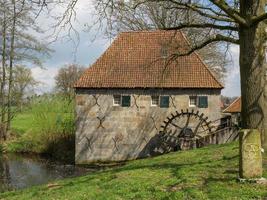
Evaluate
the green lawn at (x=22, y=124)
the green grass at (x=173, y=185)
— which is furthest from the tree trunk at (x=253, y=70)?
the green lawn at (x=22, y=124)

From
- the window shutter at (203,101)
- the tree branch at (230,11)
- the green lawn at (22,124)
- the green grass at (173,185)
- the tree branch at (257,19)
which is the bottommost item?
the green grass at (173,185)

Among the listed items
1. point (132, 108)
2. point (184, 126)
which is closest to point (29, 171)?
point (132, 108)

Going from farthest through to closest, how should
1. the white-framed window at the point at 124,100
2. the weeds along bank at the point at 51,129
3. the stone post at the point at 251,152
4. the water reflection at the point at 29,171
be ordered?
A: the weeds along bank at the point at 51,129 → the white-framed window at the point at 124,100 → the water reflection at the point at 29,171 → the stone post at the point at 251,152

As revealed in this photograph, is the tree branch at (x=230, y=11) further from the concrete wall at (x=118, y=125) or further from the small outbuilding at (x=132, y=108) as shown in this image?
the concrete wall at (x=118, y=125)

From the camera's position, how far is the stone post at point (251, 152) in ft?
27.7

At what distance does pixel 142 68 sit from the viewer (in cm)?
2825

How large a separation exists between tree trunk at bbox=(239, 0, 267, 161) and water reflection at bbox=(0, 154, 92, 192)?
12.2 metres

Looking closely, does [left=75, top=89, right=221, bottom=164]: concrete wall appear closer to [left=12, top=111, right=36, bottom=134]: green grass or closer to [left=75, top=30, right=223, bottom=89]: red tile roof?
[left=75, top=30, right=223, bottom=89]: red tile roof

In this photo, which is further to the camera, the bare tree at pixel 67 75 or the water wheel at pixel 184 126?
the bare tree at pixel 67 75

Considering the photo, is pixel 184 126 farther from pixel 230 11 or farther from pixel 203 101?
pixel 230 11

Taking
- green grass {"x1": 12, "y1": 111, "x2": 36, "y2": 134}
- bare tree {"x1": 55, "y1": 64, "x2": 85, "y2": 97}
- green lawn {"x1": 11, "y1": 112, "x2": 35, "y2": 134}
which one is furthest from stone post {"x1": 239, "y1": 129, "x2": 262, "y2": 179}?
bare tree {"x1": 55, "y1": 64, "x2": 85, "y2": 97}

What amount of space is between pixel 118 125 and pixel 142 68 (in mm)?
3856

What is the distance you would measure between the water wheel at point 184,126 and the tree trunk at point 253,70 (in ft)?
48.4

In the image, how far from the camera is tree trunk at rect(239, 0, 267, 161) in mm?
11023
